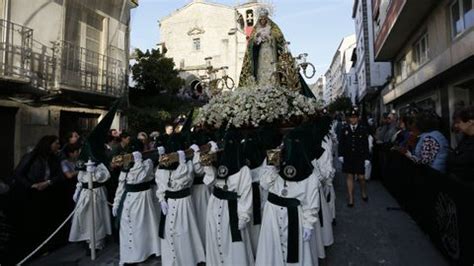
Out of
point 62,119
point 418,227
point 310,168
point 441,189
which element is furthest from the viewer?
point 62,119

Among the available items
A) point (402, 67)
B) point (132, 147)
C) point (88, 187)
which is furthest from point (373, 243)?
point (402, 67)

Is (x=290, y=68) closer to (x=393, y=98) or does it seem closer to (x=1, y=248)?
(x=1, y=248)

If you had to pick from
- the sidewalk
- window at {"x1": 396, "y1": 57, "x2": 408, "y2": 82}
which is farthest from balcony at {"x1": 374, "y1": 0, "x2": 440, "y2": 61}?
the sidewalk

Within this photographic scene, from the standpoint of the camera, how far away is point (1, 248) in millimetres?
4488

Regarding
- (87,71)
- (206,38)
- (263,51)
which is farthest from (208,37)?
(263,51)

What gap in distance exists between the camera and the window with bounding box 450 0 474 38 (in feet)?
31.5

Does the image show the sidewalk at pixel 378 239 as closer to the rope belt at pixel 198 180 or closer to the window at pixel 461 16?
the rope belt at pixel 198 180

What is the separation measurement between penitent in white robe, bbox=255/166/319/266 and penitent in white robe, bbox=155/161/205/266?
1084mm

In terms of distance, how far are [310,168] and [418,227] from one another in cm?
356

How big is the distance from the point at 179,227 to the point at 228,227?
0.79 m

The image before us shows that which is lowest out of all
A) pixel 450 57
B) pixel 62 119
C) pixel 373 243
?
pixel 373 243

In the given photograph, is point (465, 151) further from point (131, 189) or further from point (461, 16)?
point (461, 16)

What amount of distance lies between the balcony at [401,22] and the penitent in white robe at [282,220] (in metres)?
10.8

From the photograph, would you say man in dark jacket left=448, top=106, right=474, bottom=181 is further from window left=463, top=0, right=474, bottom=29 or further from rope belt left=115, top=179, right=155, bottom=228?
window left=463, top=0, right=474, bottom=29
